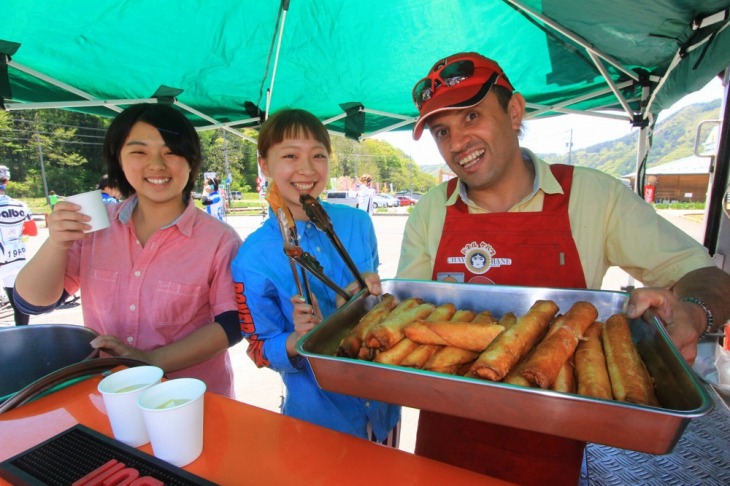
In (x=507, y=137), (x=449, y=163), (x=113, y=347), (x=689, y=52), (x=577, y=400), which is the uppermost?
(x=689, y=52)

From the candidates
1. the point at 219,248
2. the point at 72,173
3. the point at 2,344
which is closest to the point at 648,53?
the point at 219,248

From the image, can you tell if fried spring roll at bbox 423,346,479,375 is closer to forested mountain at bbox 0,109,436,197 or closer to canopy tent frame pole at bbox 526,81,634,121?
canopy tent frame pole at bbox 526,81,634,121

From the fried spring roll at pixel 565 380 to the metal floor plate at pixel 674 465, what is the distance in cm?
122

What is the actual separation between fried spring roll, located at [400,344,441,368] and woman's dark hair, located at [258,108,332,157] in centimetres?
130

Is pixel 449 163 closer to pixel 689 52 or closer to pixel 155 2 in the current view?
pixel 689 52

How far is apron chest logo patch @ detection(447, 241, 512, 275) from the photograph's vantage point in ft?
6.01

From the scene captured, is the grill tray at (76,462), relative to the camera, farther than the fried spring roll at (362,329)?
No

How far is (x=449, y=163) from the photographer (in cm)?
192

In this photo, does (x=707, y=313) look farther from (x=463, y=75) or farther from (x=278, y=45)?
(x=278, y=45)

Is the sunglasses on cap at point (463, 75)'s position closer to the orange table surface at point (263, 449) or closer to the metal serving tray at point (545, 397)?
the metal serving tray at point (545, 397)

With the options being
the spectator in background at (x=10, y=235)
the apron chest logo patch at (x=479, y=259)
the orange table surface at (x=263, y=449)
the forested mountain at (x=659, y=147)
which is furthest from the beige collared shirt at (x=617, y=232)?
the forested mountain at (x=659, y=147)

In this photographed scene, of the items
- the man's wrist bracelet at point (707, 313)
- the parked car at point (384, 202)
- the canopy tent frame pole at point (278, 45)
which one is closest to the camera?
the man's wrist bracelet at point (707, 313)

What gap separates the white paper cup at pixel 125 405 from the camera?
3.29 feet

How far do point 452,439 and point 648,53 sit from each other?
3971 mm
